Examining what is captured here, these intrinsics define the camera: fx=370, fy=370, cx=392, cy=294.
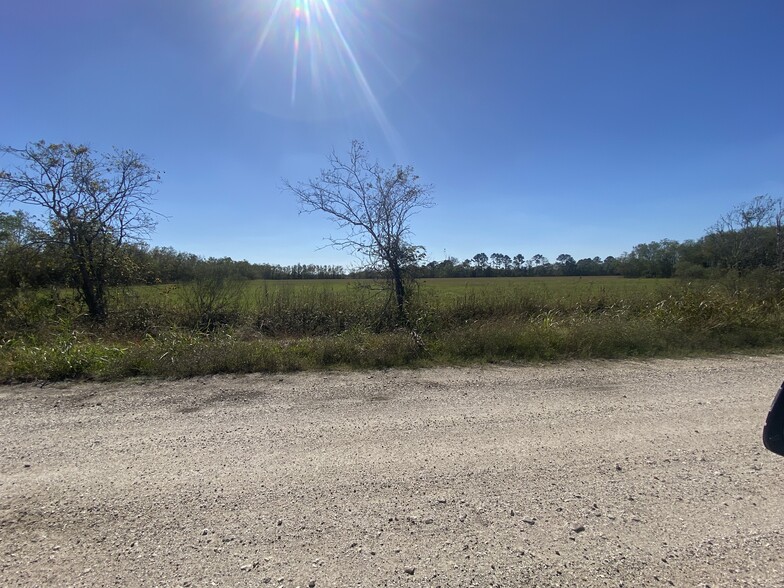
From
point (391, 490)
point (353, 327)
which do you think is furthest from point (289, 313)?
point (391, 490)

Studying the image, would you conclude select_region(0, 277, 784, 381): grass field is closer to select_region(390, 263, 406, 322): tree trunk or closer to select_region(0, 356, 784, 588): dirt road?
select_region(390, 263, 406, 322): tree trunk

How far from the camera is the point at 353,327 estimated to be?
9461 mm

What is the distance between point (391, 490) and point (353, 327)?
22.3ft

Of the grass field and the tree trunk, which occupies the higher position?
the tree trunk

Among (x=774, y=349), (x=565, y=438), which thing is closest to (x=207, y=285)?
(x=565, y=438)

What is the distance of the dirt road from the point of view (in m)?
2.07

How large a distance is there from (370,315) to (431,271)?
2250mm

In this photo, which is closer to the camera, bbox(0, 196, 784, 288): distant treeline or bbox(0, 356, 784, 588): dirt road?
bbox(0, 356, 784, 588): dirt road

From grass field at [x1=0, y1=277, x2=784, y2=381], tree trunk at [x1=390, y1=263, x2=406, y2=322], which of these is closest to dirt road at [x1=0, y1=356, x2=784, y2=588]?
grass field at [x1=0, y1=277, x2=784, y2=381]

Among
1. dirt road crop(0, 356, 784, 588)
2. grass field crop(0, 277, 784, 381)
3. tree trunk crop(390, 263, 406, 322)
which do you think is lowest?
dirt road crop(0, 356, 784, 588)

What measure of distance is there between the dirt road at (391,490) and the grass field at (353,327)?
148cm

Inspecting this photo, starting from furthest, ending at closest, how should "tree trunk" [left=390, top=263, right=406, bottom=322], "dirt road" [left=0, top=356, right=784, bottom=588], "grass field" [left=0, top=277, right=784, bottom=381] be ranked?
"tree trunk" [left=390, top=263, right=406, bottom=322] < "grass field" [left=0, top=277, right=784, bottom=381] < "dirt road" [left=0, top=356, right=784, bottom=588]

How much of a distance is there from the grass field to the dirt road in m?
1.48

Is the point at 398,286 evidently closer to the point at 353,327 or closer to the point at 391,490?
the point at 353,327
